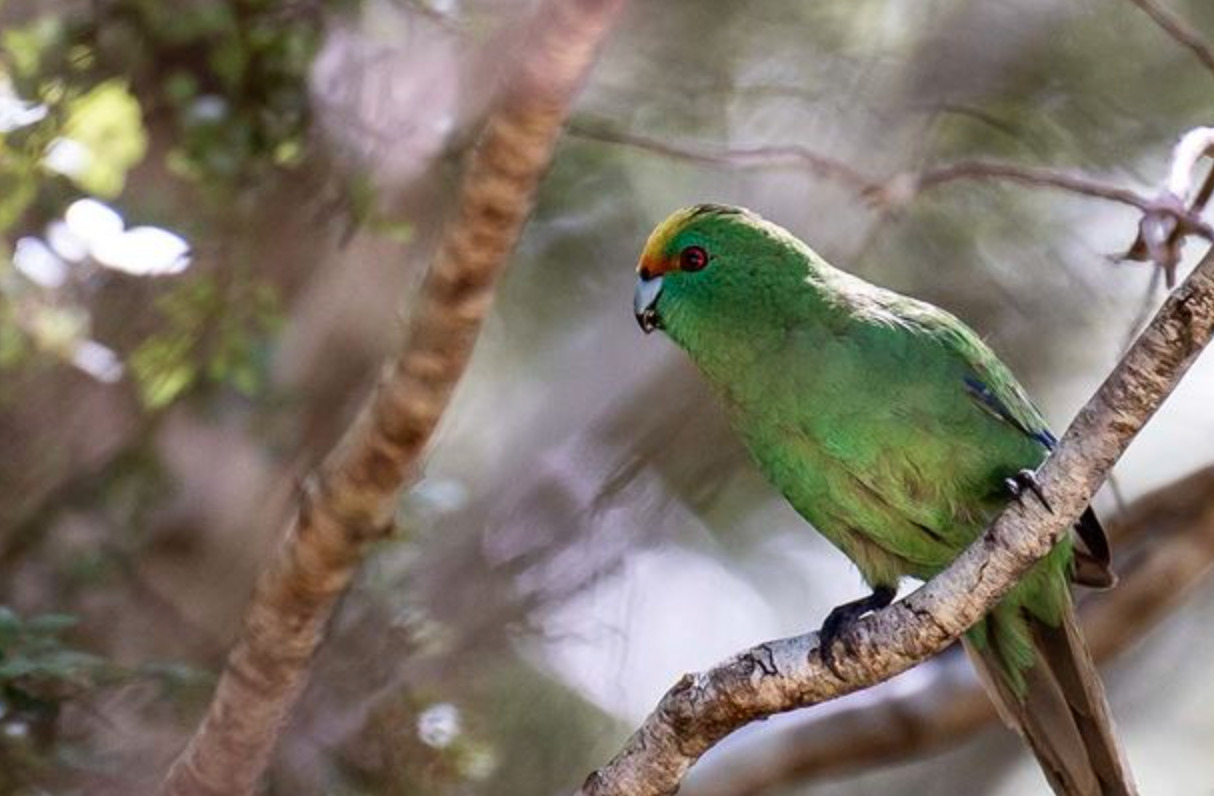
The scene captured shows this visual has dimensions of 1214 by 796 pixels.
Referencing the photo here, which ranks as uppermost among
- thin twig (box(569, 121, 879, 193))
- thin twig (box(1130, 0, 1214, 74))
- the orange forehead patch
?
thin twig (box(1130, 0, 1214, 74))

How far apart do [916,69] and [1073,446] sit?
9.96 feet

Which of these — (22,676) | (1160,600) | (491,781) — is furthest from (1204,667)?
(22,676)

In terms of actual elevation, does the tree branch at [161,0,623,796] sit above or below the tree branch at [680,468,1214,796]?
above

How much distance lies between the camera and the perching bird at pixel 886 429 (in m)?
3.81

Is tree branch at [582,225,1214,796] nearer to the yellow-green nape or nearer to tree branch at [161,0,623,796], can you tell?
tree branch at [161,0,623,796]

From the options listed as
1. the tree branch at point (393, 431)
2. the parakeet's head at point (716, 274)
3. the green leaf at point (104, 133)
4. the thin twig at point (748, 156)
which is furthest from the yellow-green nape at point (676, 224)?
→ the green leaf at point (104, 133)

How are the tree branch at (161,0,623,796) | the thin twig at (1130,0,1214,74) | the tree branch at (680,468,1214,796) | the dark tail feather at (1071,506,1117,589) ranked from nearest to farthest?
the tree branch at (161,0,623,796) → the thin twig at (1130,0,1214,74) → the dark tail feather at (1071,506,1117,589) → the tree branch at (680,468,1214,796)

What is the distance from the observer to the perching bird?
12.5ft

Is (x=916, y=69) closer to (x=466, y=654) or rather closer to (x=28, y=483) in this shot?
(x=466, y=654)

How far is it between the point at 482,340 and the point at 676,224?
87.6 inches

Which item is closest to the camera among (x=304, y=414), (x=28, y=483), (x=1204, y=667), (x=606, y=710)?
(x=28, y=483)

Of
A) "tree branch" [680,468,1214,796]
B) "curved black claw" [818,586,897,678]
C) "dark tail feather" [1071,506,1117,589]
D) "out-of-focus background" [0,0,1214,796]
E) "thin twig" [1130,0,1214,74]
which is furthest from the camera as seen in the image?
"tree branch" [680,468,1214,796]

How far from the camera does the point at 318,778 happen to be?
4309 mm

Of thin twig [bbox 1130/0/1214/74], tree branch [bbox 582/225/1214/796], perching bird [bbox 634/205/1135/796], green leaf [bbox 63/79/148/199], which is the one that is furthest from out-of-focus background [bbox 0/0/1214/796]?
tree branch [bbox 582/225/1214/796]
